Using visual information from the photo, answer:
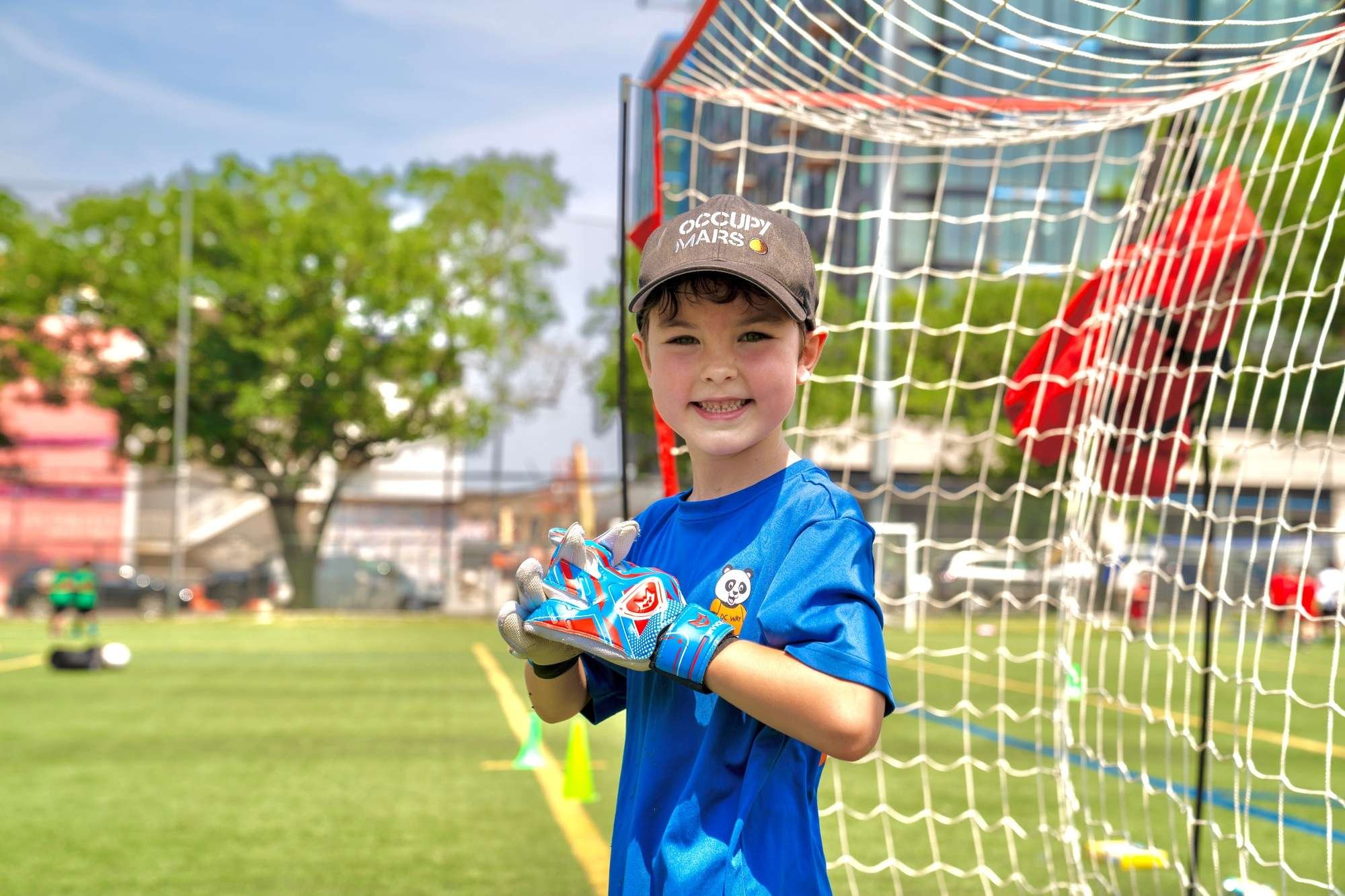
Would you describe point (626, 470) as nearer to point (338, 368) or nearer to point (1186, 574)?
point (1186, 574)

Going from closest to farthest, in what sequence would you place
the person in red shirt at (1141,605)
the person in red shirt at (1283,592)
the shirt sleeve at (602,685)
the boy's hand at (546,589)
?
1. the boy's hand at (546,589)
2. the shirt sleeve at (602,685)
3. the person in red shirt at (1283,592)
4. the person in red shirt at (1141,605)

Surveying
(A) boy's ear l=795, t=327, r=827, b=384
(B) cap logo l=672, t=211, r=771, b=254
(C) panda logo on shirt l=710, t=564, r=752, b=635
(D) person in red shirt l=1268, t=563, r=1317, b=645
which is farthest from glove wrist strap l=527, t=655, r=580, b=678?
(D) person in red shirt l=1268, t=563, r=1317, b=645

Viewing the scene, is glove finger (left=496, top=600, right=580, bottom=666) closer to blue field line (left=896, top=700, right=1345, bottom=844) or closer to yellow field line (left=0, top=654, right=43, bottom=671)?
blue field line (left=896, top=700, right=1345, bottom=844)

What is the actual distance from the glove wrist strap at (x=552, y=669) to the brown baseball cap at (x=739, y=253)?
21.3 inches

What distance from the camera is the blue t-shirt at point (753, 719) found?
1.68 m

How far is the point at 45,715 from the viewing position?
988 cm

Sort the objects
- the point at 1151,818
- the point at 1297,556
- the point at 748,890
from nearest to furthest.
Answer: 1. the point at 748,890
2. the point at 1151,818
3. the point at 1297,556

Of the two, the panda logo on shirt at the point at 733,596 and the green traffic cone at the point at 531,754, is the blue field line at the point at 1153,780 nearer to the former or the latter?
the green traffic cone at the point at 531,754

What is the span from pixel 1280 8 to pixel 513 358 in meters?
20.1

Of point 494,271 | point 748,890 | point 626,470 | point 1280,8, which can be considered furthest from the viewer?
point 494,271

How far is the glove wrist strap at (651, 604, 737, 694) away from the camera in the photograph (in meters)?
1.67

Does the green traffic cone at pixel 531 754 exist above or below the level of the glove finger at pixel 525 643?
below

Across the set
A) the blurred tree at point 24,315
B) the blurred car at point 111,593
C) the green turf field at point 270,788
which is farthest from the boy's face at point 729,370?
the blurred tree at point 24,315

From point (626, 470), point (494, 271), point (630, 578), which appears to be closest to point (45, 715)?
point (626, 470)
